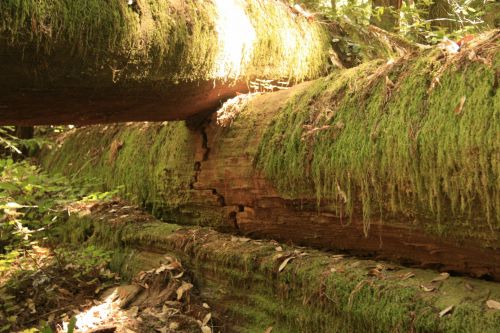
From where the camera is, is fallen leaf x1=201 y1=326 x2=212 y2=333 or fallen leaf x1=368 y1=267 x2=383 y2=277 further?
fallen leaf x1=201 y1=326 x2=212 y2=333

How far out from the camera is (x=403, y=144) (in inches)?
111

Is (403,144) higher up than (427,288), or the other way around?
(403,144)

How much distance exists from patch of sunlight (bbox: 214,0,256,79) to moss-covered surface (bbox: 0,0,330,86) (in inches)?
1.3

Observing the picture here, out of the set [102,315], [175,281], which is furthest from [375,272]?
[102,315]

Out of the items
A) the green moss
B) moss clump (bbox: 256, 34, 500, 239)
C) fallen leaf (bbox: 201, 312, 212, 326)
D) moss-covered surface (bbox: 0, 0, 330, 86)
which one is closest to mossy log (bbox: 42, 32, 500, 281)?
moss clump (bbox: 256, 34, 500, 239)

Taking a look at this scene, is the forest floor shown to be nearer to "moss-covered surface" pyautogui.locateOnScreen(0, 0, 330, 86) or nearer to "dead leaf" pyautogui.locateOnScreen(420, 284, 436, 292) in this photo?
"dead leaf" pyautogui.locateOnScreen(420, 284, 436, 292)

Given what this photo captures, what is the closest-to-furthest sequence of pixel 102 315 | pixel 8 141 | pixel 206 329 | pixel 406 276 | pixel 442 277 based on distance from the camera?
pixel 442 277, pixel 406 276, pixel 206 329, pixel 102 315, pixel 8 141

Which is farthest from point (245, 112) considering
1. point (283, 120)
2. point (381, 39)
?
point (381, 39)

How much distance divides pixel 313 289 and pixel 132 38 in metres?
2.35

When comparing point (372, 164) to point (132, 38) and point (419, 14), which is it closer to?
point (132, 38)

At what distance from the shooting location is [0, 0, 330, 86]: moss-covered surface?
2975 millimetres

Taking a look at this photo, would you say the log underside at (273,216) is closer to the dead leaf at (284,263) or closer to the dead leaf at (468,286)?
the dead leaf at (468,286)

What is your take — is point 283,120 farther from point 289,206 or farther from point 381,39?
point 381,39

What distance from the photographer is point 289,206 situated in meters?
3.86
